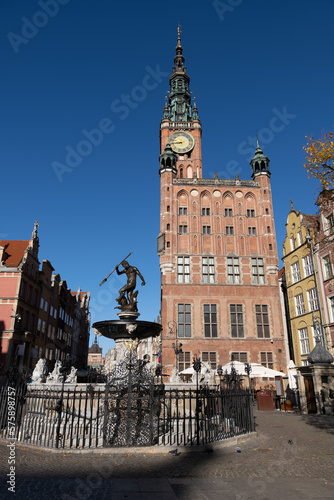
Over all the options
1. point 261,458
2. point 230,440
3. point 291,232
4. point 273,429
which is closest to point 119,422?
point 230,440

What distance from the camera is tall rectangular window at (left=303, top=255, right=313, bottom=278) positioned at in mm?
29484

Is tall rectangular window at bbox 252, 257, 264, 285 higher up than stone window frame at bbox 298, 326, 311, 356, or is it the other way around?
tall rectangular window at bbox 252, 257, 264, 285

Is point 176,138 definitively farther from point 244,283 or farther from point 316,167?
point 316,167

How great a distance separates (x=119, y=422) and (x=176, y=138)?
147 feet

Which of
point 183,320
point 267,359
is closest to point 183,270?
point 183,320

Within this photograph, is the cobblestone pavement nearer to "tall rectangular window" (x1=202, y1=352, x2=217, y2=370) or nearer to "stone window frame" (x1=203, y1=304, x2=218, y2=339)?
"tall rectangular window" (x1=202, y1=352, x2=217, y2=370)

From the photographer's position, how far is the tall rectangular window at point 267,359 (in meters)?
33.8

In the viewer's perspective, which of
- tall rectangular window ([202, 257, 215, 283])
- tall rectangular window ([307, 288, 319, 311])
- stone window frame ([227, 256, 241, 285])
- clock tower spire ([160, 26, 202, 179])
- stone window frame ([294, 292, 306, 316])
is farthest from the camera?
clock tower spire ([160, 26, 202, 179])

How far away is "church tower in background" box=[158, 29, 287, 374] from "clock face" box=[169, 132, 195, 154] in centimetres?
869

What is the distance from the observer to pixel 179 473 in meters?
6.85

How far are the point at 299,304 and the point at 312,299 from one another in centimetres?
253

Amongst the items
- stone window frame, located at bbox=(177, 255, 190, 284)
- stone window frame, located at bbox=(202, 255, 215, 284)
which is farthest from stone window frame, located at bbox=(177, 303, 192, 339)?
stone window frame, located at bbox=(202, 255, 215, 284)

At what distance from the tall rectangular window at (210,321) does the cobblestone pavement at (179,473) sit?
25.0 meters

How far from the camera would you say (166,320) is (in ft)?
113
